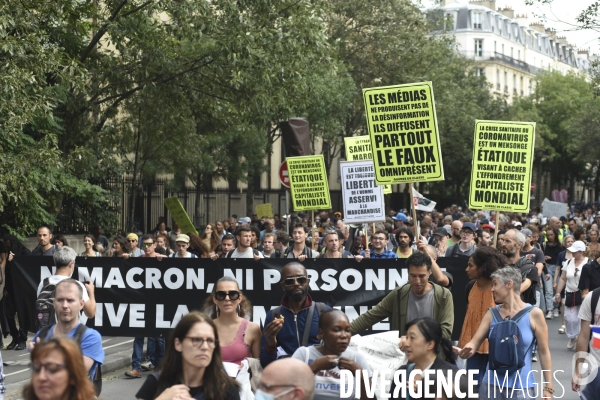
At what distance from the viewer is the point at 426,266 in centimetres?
745

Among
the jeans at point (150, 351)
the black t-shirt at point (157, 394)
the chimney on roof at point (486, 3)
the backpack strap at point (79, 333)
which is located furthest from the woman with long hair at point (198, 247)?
the chimney on roof at point (486, 3)

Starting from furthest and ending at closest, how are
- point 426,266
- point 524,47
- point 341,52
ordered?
point 524,47 < point 341,52 < point 426,266

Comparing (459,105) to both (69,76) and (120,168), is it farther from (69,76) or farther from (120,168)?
(69,76)

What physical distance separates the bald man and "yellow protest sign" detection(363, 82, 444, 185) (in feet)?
23.1

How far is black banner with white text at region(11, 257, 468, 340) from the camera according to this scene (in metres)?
10.7

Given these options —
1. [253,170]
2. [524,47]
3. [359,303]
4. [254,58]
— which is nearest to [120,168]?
[254,58]

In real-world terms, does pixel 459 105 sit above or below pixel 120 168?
above

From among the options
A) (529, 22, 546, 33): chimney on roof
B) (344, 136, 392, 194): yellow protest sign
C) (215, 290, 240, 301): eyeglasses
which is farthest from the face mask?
(529, 22, 546, 33): chimney on roof

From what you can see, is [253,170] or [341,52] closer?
[253,170]

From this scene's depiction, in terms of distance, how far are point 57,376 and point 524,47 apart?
373 ft

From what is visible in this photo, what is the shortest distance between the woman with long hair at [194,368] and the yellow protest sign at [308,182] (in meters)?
11.8

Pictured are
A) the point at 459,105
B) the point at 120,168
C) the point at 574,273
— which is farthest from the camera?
the point at 459,105

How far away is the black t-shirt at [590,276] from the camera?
469 inches

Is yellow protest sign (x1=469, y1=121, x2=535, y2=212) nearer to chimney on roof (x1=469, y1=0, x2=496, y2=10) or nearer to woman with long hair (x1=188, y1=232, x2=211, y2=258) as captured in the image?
woman with long hair (x1=188, y1=232, x2=211, y2=258)
